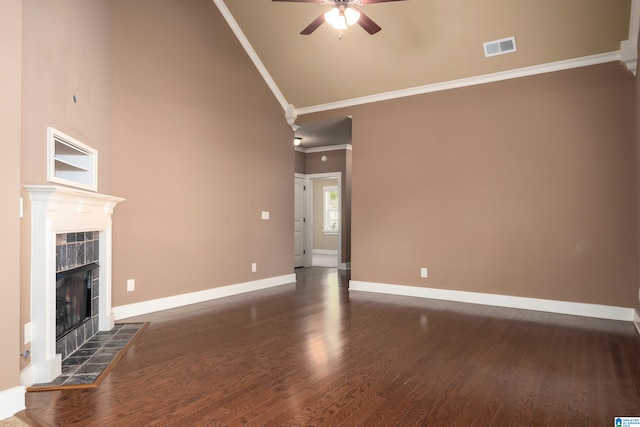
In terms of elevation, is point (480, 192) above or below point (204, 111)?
below

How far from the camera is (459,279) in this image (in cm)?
531

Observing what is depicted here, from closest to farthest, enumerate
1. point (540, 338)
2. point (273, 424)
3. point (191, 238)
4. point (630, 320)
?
point (273, 424), point (540, 338), point (630, 320), point (191, 238)

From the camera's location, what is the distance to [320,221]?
1253cm

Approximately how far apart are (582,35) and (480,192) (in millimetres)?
2039

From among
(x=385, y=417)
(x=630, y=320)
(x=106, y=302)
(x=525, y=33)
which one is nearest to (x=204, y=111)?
(x=106, y=302)

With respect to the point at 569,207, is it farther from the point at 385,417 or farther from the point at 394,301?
the point at 385,417

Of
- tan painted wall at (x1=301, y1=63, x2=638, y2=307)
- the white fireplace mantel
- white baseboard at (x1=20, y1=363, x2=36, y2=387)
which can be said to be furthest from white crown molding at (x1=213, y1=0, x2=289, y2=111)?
white baseboard at (x1=20, y1=363, x2=36, y2=387)

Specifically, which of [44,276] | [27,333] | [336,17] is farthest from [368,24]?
[27,333]

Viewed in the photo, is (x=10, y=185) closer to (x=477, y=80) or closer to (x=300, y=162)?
(x=477, y=80)

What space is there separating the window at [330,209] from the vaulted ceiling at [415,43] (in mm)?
6011

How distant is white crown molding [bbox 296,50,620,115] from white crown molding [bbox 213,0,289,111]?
0.41m

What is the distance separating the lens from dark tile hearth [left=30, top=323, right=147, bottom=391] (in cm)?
264

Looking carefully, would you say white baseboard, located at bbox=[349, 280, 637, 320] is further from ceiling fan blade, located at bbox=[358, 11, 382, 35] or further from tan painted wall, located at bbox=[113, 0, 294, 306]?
ceiling fan blade, located at bbox=[358, 11, 382, 35]

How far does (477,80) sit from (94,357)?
5.29m
